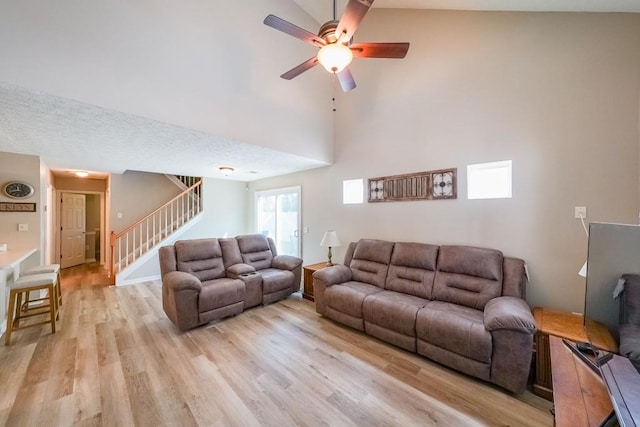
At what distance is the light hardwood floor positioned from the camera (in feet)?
5.48

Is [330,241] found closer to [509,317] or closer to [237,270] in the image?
[237,270]

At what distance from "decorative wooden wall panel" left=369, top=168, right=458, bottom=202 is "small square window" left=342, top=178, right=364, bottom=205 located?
0.74 ft

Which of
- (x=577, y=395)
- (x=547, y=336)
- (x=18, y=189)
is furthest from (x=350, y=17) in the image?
(x=18, y=189)

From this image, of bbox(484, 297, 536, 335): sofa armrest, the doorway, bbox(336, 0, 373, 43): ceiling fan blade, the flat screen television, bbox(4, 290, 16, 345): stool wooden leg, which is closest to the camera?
the flat screen television

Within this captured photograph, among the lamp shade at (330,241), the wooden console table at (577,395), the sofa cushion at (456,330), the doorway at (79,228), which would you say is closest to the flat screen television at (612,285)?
Answer: the wooden console table at (577,395)

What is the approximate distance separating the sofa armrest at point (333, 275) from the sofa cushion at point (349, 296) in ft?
0.27

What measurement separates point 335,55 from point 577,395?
94.5 inches

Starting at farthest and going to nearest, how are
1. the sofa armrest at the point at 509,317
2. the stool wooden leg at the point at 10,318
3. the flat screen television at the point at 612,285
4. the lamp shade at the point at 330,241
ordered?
1. the lamp shade at the point at 330,241
2. the stool wooden leg at the point at 10,318
3. the sofa armrest at the point at 509,317
4. the flat screen television at the point at 612,285

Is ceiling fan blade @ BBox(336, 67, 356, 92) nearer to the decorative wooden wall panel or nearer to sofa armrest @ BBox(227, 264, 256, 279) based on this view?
the decorative wooden wall panel

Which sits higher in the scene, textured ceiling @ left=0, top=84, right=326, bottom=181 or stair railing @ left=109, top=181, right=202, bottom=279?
textured ceiling @ left=0, top=84, right=326, bottom=181

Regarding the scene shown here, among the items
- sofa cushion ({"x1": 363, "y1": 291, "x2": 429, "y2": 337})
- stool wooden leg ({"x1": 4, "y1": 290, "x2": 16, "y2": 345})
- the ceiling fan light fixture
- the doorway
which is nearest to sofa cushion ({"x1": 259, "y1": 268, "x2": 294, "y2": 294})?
sofa cushion ({"x1": 363, "y1": 291, "x2": 429, "y2": 337})

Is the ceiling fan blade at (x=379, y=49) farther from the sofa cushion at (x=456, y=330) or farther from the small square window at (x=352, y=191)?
the sofa cushion at (x=456, y=330)

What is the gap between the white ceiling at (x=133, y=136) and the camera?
6.89ft

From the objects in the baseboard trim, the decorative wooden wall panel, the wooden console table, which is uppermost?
the decorative wooden wall panel
